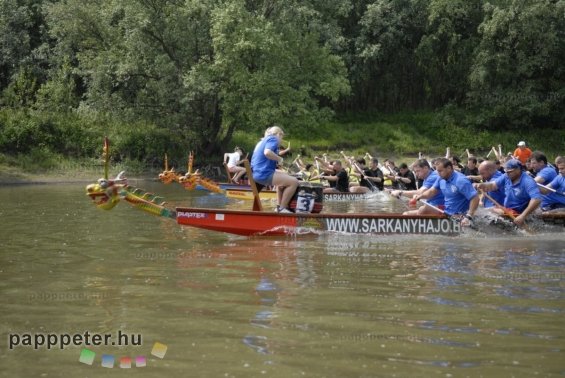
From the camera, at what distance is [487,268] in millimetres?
10062

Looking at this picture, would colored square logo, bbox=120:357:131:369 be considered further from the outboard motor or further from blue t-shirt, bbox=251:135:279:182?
the outboard motor

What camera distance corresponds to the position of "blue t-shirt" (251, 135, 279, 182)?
13039mm

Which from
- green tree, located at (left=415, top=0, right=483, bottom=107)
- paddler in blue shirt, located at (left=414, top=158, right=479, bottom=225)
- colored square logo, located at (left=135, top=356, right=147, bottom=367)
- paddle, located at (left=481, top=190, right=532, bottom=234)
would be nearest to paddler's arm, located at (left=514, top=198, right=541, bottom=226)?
paddle, located at (left=481, top=190, right=532, bottom=234)

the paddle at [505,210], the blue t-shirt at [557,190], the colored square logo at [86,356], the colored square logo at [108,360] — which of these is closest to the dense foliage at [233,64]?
the blue t-shirt at [557,190]

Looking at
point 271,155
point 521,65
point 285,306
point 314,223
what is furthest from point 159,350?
point 521,65

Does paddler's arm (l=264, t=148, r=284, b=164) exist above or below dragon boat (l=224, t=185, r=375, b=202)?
above

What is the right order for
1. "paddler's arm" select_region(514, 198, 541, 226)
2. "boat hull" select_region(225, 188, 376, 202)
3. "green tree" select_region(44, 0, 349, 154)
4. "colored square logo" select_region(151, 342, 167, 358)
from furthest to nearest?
"green tree" select_region(44, 0, 349, 154)
"boat hull" select_region(225, 188, 376, 202)
"paddler's arm" select_region(514, 198, 541, 226)
"colored square logo" select_region(151, 342, 167, 358)

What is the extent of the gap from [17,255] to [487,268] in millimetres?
6360

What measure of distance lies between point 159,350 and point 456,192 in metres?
7.54

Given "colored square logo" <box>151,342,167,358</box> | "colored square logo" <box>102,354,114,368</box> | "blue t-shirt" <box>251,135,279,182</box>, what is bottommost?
"colored square logo" <box>102,354,114,368</box>

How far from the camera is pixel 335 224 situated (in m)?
12.9

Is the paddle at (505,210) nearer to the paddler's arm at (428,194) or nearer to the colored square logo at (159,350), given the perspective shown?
the paddler's arm at (428,194)

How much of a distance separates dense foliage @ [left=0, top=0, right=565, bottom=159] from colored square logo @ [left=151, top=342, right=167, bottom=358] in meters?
25.9

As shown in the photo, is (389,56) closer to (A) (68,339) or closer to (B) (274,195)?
(B) (274,195)
